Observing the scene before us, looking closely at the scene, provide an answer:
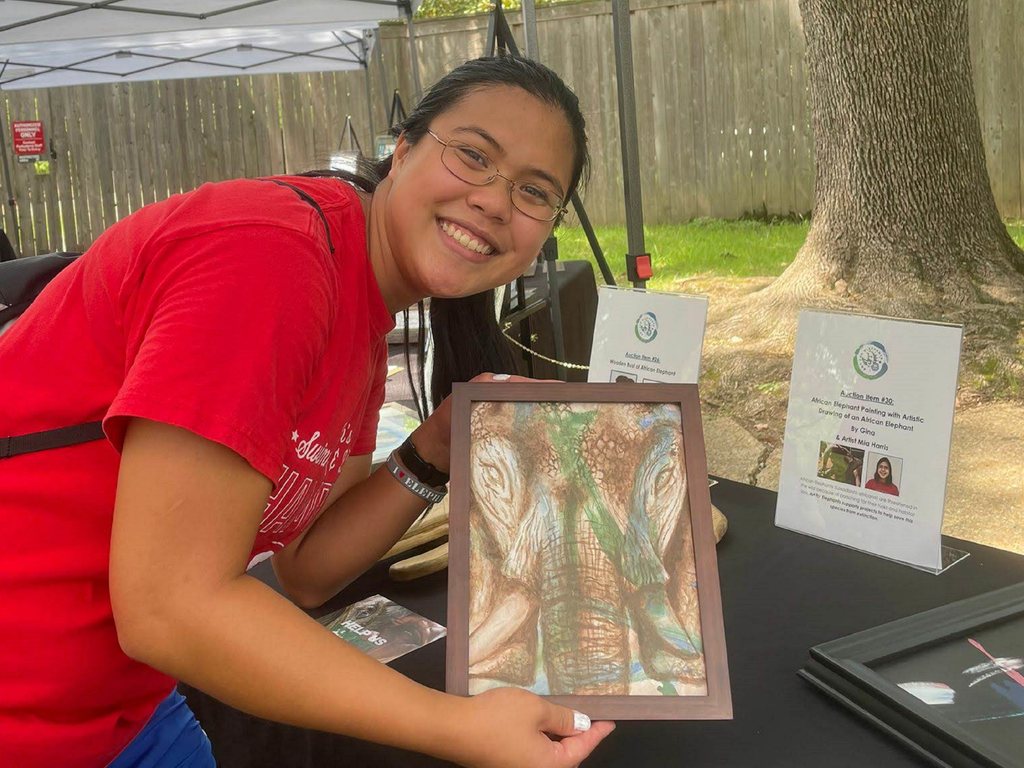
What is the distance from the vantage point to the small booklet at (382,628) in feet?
3.31

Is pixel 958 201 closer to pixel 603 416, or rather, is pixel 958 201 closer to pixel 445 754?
pixel 603 416

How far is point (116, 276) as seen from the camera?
31.3 inches

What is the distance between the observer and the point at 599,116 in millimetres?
7344

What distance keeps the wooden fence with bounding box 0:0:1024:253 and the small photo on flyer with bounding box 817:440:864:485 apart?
210 inches

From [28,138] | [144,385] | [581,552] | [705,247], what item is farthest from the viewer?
[28,138]

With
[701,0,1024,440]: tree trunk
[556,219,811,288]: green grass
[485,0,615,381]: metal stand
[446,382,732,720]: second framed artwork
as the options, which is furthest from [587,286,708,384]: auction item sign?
[556,219,811,288]: green grass

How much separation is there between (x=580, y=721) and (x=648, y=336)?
768mm

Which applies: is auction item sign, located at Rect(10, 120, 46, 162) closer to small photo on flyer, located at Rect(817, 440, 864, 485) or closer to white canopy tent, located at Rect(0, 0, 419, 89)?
white canopy tent, located at Rect(0, 0, 419, 89)

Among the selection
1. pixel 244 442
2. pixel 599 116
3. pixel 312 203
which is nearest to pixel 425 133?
pixel 312 203

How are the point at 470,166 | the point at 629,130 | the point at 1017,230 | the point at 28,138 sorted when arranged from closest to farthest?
1. the point at 470,166
2. the point at 629,130
3. the point at 1017,230
4. the point at 28,138

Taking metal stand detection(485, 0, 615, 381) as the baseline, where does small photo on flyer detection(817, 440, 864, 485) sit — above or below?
below

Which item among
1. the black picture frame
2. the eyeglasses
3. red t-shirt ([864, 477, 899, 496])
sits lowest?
the black picture frame

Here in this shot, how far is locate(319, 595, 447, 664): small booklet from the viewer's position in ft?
3.31

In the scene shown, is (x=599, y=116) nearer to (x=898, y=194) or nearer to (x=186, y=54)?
(x=186, y=54)
